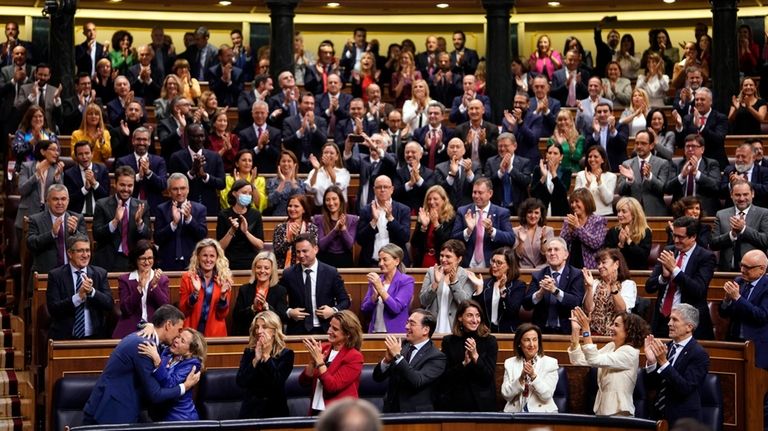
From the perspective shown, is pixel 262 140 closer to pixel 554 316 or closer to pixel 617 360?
pixel 554 316

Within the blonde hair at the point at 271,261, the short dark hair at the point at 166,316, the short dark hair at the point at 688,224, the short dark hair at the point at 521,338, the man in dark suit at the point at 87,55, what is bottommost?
the short dark hair at the point at 521,338

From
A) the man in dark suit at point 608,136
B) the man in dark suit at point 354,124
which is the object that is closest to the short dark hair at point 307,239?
the man in dark suit at point 354,124

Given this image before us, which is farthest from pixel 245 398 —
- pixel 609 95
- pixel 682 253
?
pixel 609 95

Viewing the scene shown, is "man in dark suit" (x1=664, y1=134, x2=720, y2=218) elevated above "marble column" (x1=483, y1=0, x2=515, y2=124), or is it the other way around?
"marble column" (x1=483, y1=0, x2=515, y2=124)

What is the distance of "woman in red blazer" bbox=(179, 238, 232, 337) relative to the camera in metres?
9.09

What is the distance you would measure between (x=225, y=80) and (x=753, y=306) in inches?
269

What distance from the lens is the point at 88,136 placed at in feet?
38.4

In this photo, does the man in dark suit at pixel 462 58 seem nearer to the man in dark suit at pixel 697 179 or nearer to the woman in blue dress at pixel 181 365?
the man in dark suit at pixel 697 179

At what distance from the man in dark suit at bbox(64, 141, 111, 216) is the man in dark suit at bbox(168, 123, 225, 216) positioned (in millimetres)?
650

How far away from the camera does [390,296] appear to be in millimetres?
9273

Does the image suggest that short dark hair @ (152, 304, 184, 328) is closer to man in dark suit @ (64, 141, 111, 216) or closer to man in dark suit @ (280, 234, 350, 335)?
man in dark suit @ (280, 234, 350, 335)

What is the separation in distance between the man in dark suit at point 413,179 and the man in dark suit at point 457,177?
108 millimetres

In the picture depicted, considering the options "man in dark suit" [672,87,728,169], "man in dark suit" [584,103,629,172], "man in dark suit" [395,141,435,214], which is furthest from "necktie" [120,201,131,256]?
"man in dark suit" [672,87,728,169]

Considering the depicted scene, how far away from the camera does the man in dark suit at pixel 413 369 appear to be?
815 centimetres
